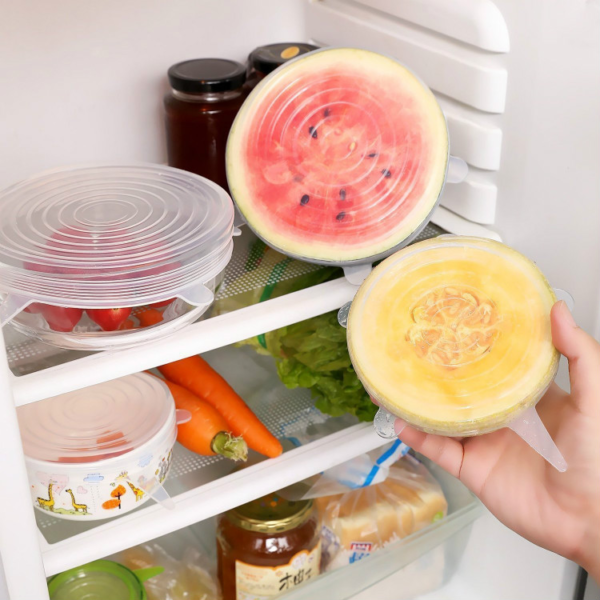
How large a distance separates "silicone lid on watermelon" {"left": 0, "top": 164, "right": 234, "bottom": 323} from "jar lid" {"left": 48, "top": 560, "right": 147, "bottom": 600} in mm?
456

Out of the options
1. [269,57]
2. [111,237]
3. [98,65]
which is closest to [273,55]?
[269,57]

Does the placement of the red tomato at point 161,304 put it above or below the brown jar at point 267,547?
above

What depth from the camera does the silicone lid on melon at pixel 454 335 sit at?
0.71 metres

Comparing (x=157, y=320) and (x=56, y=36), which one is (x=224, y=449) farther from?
(x=56, y=36)

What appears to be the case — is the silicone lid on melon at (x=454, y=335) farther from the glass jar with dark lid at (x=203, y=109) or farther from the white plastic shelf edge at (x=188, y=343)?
the glass jar with dark lid at (x=203, y=109)

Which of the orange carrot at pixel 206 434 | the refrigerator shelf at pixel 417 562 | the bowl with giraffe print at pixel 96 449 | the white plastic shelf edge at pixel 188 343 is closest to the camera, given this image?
the white plastic shelf edge at pixel 188 343

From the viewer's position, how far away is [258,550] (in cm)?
102

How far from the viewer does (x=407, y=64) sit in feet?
3.30

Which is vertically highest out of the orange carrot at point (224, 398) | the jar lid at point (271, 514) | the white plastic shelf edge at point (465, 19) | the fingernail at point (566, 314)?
the white plastic shelf edge at point (465, 19)

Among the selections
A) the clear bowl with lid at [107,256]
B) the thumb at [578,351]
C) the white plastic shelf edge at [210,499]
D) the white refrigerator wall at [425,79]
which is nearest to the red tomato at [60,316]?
the clear bowl with lid at [107,256]

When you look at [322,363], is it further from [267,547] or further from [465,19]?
[465,19]

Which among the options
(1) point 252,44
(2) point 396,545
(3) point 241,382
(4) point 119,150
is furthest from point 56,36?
(2) point 396,545

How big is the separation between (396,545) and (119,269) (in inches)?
24.5

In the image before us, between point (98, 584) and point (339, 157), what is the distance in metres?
0.65
